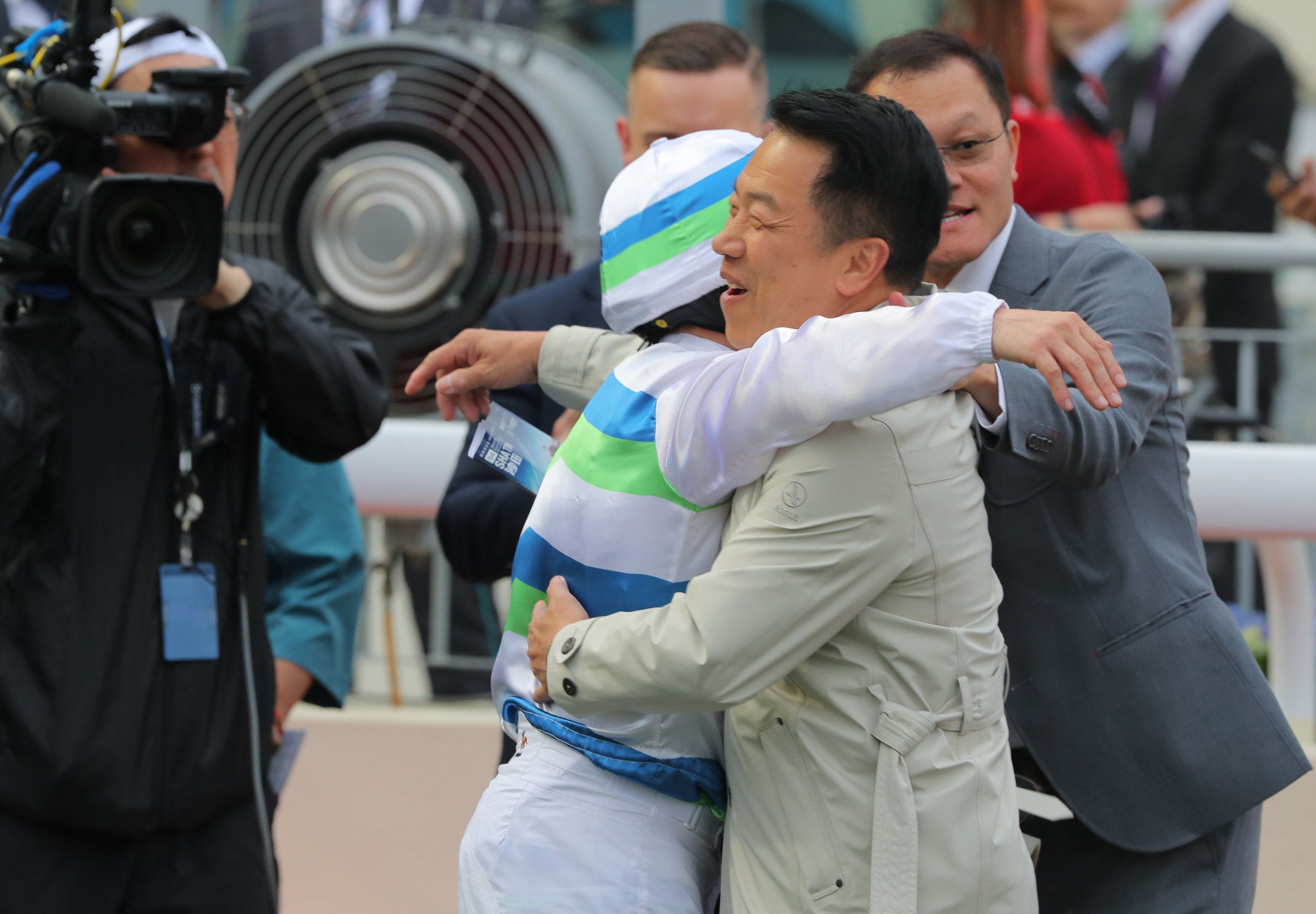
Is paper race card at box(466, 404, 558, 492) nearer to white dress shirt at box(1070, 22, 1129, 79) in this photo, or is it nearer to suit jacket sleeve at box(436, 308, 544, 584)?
suit jacket sleeve at box(436, 308, 544, 584)

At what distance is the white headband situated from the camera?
7.46 ft

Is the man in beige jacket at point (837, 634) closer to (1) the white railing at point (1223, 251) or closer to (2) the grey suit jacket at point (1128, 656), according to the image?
(2) the grey suit jacket at point (1128, 656)

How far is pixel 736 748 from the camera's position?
1510 millimetres

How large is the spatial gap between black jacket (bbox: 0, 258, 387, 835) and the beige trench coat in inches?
35.9

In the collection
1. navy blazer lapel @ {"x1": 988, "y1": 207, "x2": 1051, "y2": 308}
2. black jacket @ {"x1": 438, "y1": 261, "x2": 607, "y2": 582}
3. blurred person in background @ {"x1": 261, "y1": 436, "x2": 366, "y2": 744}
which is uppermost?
navy blazer lapel @ {"x1": 988, "y1": 207, "x2": 1051, "y2": 308}

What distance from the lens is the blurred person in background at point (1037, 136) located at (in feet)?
14.2

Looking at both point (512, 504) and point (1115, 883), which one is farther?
point (512, 504)

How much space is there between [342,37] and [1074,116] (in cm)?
282

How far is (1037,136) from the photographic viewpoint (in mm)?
Answer: 4348

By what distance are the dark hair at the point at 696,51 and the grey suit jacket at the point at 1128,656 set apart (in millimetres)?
1050

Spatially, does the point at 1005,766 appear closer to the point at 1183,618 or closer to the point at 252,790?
the point at 1183,618

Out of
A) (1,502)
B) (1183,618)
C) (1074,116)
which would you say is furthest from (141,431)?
(1074,116)

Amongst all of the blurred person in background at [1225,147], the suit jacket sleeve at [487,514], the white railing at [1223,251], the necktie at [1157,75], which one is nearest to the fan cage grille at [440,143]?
the suit jacket sleeve at [487,514]

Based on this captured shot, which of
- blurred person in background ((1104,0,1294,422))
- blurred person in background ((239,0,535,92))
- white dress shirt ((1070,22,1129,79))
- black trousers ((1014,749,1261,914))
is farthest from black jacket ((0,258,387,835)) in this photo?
white dress shirt ((1070,22,1129,79))
